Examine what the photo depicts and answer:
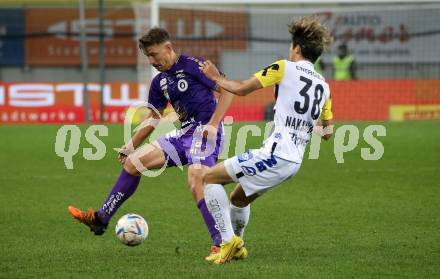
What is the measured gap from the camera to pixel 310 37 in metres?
7.21

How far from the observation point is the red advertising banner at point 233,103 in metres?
23.5

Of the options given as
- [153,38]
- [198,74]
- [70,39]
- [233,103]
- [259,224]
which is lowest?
[233,103]

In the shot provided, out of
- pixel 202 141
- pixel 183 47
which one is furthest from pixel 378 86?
pixel 202 141

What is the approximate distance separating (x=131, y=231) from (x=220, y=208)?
0.86 meters

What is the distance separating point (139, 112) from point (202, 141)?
15105 millimetres

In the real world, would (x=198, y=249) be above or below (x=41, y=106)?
above

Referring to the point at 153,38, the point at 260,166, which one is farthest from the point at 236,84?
the point at 153,38

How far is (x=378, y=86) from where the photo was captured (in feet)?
78.7

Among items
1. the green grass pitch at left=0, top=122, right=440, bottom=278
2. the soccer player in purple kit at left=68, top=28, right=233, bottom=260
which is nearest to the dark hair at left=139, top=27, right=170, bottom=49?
the soccer player in purple kit at left=68, top=28, right=233, bottom=260

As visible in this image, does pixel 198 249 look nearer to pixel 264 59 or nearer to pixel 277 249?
pixel 277 249

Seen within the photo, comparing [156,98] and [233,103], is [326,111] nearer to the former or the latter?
[156,98]

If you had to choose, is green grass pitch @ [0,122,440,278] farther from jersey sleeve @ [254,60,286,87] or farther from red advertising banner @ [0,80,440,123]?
red advertising banner @ [0,80,440,123]

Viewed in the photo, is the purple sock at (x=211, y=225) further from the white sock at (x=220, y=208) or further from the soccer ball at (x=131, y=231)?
the soccer ball at (x=131, y=231)

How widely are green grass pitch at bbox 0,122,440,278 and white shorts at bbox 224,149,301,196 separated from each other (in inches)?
26.5
